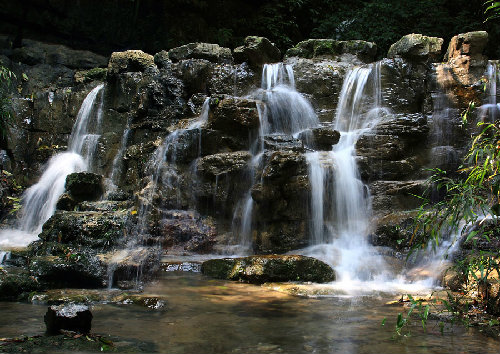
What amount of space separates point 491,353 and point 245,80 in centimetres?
996

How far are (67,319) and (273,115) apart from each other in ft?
26.2

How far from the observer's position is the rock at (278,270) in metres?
6.07

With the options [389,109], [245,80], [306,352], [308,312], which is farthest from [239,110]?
[306,352]

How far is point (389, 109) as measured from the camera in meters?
11.0

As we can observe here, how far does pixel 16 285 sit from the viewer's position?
503cm

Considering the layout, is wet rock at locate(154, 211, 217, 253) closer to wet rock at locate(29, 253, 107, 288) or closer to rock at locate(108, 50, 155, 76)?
wet rock at locate(29, 253, 107, 288)

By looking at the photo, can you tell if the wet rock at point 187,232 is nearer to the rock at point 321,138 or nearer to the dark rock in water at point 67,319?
the rock at point 321,138

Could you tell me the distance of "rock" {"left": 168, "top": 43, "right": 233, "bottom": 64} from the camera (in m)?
12.9

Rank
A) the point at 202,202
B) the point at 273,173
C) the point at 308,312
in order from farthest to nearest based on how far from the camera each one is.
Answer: the point at 202,202, the point at 273,173, the point at 308,312

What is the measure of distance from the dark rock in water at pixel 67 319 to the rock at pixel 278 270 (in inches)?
121

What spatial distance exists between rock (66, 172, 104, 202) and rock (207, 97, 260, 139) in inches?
114

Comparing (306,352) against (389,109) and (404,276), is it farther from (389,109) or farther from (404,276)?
(389,109)

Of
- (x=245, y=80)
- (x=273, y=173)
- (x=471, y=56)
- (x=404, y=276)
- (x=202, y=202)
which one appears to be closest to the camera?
(x=404, y=276)

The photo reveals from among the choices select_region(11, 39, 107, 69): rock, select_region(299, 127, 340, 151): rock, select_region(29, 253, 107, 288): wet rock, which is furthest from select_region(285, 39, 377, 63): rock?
select_region(29, 253, 107, 288): wet rock
